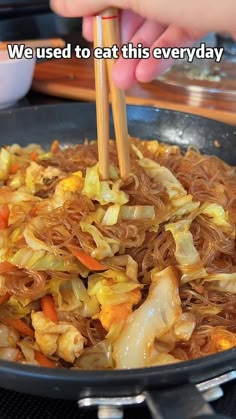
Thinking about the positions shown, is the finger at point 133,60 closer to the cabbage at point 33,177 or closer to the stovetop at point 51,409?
the cabbage at point 33,177

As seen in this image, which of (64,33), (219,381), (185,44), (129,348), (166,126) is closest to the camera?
(219,381)

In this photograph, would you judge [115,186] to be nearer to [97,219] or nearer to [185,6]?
[97,219]

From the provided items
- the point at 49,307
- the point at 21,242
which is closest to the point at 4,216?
the point at 21,242

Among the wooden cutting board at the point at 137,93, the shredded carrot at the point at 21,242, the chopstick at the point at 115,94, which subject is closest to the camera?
the chopstick at the point at 115,94

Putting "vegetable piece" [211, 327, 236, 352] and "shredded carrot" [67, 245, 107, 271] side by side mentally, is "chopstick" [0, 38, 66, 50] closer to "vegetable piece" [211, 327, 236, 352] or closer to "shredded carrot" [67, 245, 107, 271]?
"shredded carrot" [67, 245, 107, 271]

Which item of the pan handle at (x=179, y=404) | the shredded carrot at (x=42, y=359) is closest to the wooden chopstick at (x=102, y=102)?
the shredded carrot at (x=42, y=359)

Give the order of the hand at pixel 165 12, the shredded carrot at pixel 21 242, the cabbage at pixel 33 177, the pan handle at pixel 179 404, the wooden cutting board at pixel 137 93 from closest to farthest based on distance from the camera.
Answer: the pan handle at pixel 179 404 → the hand at pixel 165 12 → the shredded carrot at pixel 21 242 → the cabbage at pixel 33 177 → the wooden cutting board at pixel 137 93

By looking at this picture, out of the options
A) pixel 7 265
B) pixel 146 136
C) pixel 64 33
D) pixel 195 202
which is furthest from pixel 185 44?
pixel 64 33
